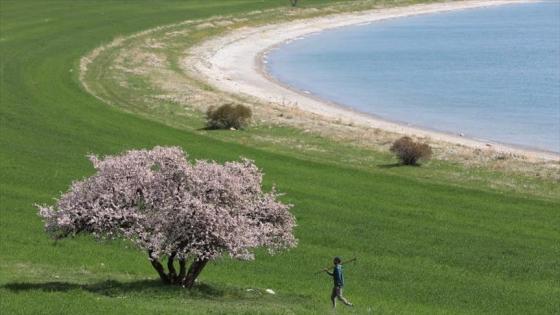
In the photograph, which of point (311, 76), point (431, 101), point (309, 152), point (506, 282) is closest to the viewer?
point (506, 282)

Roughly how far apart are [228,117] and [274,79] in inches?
1515

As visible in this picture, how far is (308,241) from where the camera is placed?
40.0 metres

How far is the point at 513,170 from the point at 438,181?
4.90 meters

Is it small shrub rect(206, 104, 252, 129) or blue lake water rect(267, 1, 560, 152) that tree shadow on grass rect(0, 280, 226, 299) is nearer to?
small shrub rect(206, 104, 252, 129)

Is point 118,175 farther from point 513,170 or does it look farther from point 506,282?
point 513,170

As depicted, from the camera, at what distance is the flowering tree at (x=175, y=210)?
29531 millimetres

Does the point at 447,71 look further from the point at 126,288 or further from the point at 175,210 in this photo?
the point at 175,210

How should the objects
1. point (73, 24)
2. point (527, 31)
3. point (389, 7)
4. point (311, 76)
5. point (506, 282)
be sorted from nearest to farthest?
point (506, 282)
point (311, 76)
point (73, 24)
point (527, 31)
point (389, 7)

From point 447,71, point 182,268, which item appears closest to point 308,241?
point 182,268

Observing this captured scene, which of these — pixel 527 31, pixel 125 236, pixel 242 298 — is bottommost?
pixel 527 31

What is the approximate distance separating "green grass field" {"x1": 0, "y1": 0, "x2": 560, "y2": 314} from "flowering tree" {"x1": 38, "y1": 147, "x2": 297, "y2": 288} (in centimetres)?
161

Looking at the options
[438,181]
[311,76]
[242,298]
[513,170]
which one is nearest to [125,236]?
[242,298]

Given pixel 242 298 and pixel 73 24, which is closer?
pixel 242 298

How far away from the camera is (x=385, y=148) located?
2356 inches
